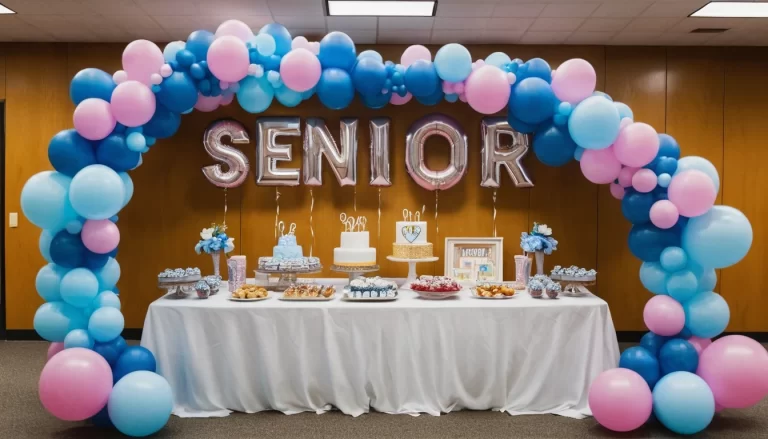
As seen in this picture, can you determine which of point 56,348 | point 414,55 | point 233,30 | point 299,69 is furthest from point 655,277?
point 56,348

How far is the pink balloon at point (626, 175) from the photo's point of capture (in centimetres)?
382

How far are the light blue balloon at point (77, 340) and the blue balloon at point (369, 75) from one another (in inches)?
89.5

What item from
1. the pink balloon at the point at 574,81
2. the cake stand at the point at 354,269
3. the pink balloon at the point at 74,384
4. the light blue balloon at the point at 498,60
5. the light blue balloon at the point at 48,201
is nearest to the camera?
the pink balloon at the point at 74,384

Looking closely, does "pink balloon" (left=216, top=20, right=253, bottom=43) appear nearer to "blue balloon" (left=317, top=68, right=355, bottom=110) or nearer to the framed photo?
"blue balloon" (left=317, top=68, right=355, bottom=110)

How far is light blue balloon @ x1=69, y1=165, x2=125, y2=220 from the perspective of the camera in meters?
3.42

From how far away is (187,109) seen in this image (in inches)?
154

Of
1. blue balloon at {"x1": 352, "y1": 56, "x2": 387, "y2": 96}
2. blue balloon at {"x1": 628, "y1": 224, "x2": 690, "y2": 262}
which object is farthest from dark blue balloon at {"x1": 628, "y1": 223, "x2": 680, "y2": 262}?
blue balloon at {"x1": 352, "y1": 56, "x2": 387, "y2": 96}

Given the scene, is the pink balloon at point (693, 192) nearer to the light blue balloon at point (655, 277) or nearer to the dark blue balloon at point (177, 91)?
the light blue balloon at point (655, 277)

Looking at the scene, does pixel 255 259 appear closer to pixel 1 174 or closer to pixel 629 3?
pixel 1 174

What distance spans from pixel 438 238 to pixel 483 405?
1.99m

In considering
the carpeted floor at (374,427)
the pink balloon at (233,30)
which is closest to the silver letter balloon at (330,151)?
the pink balloon at (233,30)

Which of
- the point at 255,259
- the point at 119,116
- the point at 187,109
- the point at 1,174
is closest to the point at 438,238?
the point at 255,259

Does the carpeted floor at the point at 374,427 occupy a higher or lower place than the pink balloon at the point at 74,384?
lower

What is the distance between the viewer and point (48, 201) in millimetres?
3471
